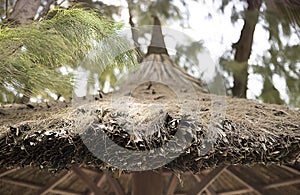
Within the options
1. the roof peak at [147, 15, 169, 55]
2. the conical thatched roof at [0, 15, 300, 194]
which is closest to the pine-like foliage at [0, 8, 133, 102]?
the conical thatched roof at [0, 15, 300, 194]

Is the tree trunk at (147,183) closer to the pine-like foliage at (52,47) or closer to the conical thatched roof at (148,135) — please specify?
the conical thatched roof at (148,135)

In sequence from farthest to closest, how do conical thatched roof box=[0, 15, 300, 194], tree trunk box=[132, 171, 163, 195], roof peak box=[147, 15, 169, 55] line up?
roof peak box=[147, 15, 169, 55], tree trunk box=[132, 171, 163, 195], conical thatched roof box=[0, 15, 300, 194]

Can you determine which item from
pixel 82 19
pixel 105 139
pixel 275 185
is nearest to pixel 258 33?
pixel 275 185

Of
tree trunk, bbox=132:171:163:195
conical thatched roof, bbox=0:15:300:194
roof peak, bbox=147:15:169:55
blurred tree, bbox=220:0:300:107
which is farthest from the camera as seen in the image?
blurred tree, bbox=220:0:300:107

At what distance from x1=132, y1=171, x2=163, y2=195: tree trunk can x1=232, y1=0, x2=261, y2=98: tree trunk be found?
167cm

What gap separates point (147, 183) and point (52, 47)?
0.70 m

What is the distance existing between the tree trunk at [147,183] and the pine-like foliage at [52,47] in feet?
1.65

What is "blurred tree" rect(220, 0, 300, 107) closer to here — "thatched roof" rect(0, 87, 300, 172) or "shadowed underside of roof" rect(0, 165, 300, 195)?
"shadowed underside of roof" rect(0, 165, 300, 195)

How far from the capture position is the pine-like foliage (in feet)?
4.49

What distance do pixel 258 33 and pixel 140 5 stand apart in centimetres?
104

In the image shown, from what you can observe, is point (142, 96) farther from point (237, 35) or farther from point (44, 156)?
point (237, 35)

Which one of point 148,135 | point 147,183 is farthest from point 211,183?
point 148,135

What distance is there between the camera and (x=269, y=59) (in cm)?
344

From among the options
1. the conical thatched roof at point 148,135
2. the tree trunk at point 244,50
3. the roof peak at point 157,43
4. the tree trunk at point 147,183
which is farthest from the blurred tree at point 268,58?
the tree trunk at point 147,183
